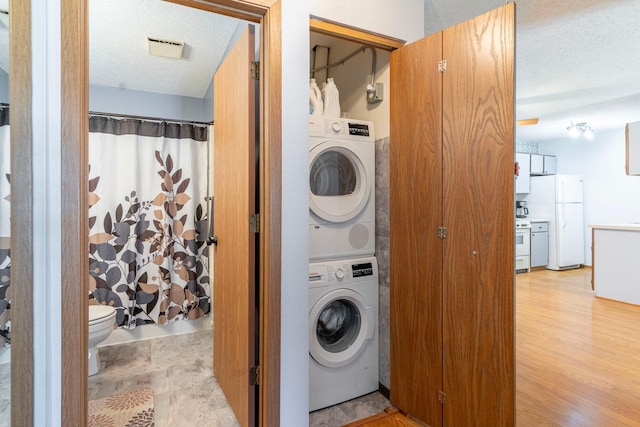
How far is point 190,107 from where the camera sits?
3.17 metres

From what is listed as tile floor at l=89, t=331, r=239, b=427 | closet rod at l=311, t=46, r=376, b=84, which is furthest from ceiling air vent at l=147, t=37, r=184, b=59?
tile floor at l=89, t=331, r=239, b=427

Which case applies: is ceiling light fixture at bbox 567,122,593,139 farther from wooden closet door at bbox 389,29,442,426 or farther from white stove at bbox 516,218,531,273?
wooden closet door at bbox 389,29,442,426

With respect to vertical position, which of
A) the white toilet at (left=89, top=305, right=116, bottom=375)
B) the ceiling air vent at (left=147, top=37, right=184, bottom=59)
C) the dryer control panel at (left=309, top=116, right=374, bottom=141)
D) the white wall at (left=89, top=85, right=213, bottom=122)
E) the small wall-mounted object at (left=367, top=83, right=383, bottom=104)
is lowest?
the white toilet at (left=89, top=305, right=116, bottom=375)

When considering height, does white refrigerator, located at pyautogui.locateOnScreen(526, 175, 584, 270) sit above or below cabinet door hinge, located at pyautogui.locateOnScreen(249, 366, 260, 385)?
above

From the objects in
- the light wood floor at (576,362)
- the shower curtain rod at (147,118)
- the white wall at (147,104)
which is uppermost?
the white wall at (147,104)

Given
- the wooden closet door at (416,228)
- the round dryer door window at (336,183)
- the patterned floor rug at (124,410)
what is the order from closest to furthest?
the wooden closet door at (416,228)
the patterned floor rug at (124,410)
the round dryer door window at (336,183)

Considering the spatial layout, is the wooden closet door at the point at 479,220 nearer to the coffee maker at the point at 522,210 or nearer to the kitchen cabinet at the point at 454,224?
the kitchen cabinet at the point at 454,224

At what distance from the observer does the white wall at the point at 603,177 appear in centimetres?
549

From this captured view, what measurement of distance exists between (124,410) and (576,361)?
3.06 meters

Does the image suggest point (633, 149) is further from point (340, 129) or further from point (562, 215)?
point (340, 129)

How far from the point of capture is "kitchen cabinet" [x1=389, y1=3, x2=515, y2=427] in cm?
140

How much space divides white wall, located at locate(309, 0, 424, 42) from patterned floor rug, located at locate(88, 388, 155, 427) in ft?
7.53

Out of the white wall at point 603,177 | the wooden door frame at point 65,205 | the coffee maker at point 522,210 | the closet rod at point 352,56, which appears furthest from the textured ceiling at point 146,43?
the white wall at point 603,177

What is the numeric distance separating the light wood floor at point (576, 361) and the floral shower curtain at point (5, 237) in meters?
2.29
